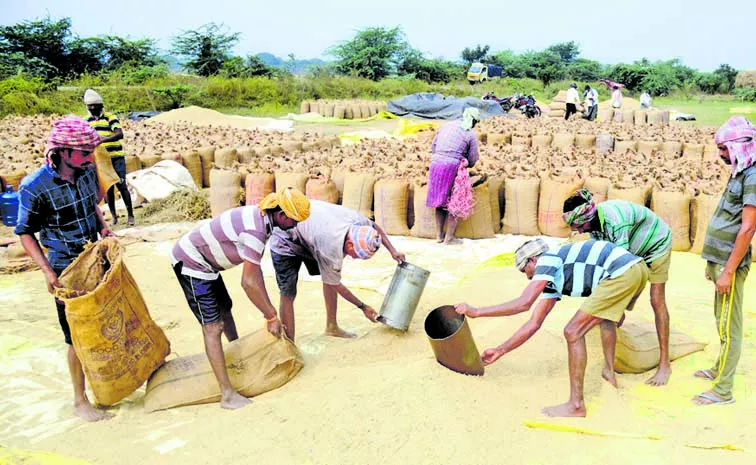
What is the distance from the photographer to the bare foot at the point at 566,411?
110 inches

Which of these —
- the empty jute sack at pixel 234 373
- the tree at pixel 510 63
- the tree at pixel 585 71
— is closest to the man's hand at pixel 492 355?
the empty jute sack at pixel 234 373

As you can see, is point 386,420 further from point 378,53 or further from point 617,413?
point 378,53

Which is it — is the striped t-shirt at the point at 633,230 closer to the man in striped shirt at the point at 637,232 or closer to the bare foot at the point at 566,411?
the man in striped shirt at the point at 637,232

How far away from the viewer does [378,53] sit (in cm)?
3594

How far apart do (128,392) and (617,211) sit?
2541 millimetres

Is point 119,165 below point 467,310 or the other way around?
the other way around

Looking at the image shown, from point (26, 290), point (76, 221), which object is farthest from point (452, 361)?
point (26, 290)

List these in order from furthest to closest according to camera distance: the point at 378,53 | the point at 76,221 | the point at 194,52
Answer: the point at 378,53, the point at 194,52, the point at 76,221

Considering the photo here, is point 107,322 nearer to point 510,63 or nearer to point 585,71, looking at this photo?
point 585,71

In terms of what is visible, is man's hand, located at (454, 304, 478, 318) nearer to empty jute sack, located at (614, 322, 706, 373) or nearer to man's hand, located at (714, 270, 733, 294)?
empty jute sack, located at (614, 322, 706, 373)

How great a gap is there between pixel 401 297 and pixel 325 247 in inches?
26.3

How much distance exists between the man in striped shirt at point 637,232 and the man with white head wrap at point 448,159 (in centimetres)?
284

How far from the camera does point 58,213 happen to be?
2.93 metres

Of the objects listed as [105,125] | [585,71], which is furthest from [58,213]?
[585,71]
